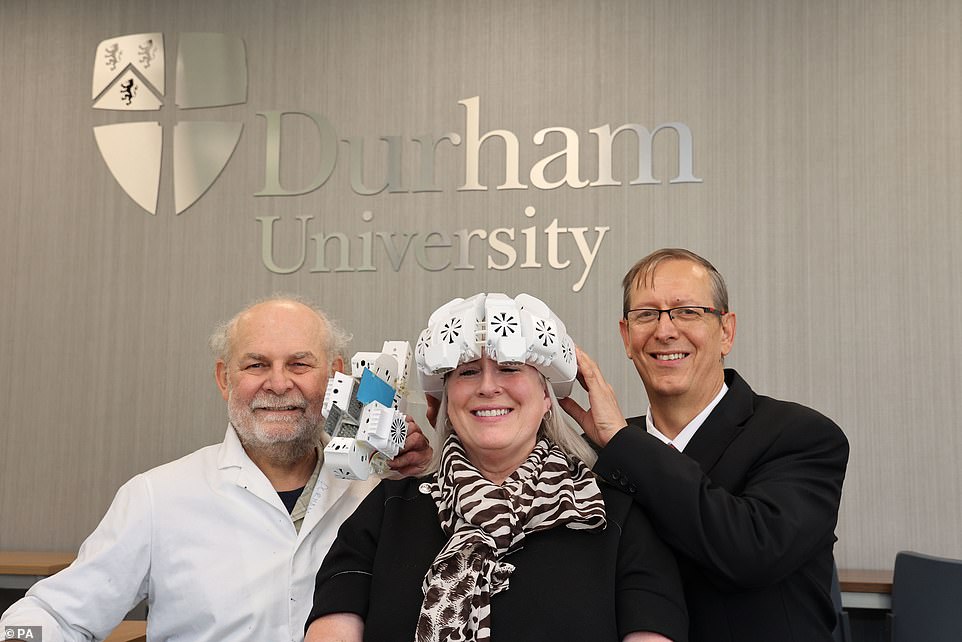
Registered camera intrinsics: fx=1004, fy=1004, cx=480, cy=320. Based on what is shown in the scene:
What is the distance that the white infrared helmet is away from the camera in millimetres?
1974

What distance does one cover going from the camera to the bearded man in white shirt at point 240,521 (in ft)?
8.06

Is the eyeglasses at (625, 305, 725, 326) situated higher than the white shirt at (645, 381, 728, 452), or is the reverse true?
the eyeglasses at (625, 305, 725, 326)

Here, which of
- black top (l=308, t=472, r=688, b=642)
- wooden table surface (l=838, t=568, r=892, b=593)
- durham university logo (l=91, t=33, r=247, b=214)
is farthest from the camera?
durham university logo (l=91, t=33, r=247, b=214)

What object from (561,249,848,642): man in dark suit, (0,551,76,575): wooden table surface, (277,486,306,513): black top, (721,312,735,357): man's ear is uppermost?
(721,312,735,357): man's ear

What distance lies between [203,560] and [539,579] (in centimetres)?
102

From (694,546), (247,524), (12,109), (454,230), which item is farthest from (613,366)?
(12,109)

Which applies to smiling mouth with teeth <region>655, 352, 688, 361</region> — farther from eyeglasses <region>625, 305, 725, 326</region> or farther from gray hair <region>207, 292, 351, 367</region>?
Result: gray hair <region>207, 292, 351, 367</region>

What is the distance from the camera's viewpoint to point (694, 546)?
1897 millimetres

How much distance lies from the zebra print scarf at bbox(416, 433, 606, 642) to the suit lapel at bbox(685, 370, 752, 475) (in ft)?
0.94

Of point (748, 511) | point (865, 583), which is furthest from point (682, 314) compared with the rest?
point (865, 583)

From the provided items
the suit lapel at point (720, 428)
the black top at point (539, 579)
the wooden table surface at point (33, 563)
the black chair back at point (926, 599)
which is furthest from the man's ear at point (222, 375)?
the black chair back at point (926, 599)

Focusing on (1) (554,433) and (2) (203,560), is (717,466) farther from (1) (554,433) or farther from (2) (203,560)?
(2) (203,560)

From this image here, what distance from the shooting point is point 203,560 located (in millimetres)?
2516

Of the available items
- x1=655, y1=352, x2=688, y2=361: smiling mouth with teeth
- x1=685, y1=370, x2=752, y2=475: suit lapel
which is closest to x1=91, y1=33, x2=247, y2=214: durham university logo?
Result: x1=655, y1=352, x2=688, y2=361: smiling mouth with teeth
